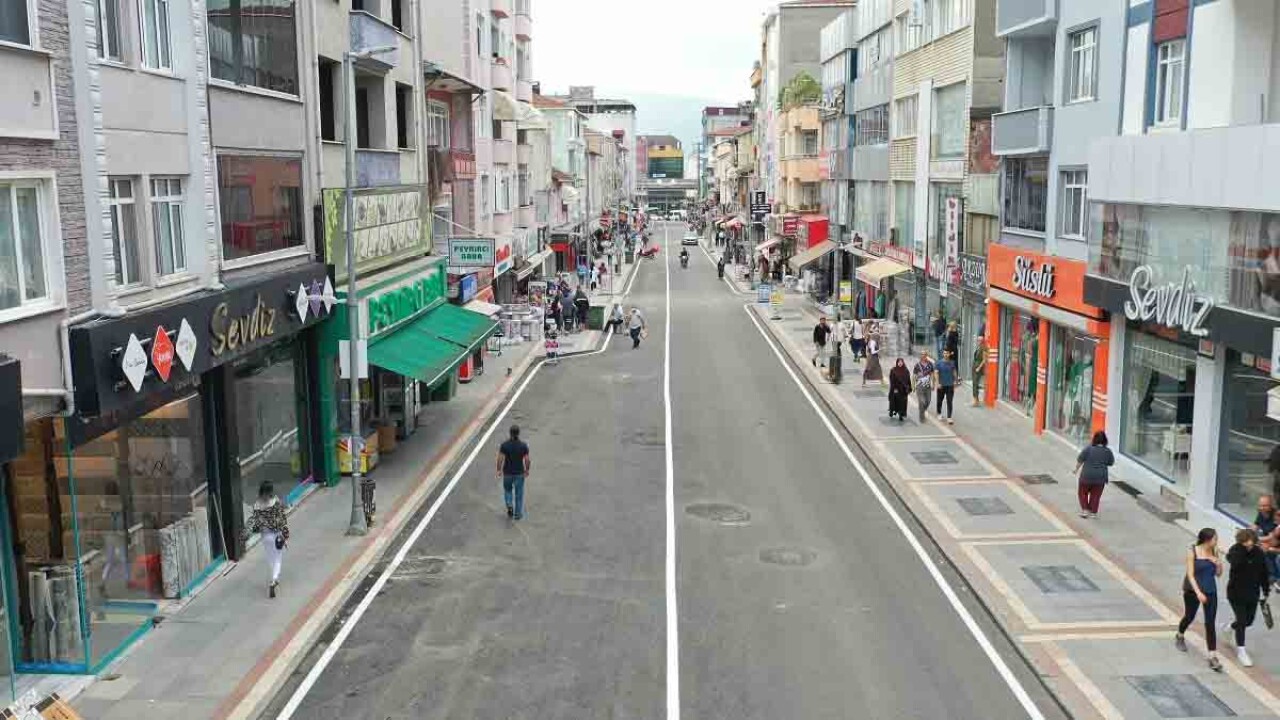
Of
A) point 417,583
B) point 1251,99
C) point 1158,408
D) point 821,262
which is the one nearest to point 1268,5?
point 1251,99

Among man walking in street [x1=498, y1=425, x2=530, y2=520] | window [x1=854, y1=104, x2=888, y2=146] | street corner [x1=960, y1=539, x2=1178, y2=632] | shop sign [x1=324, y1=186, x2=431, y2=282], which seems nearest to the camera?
street corner [x1=960, y1=539, x2=1178, y2=632]

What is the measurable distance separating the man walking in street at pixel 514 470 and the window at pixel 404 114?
1264 centimetres

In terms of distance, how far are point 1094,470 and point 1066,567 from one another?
2809 millimetres

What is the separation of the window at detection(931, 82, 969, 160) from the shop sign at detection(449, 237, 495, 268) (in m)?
14.8

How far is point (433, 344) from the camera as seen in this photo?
2491 cm

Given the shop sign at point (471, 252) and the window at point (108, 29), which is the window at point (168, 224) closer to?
the window at point (108, 29)

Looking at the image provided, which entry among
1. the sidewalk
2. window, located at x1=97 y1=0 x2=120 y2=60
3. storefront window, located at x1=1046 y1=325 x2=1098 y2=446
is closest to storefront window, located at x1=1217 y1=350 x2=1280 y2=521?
the sidewalk

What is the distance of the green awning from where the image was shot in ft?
71.9

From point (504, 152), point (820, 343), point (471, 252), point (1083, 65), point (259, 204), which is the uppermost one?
point (1083, 65)

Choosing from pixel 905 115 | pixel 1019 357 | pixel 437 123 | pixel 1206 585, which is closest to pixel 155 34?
pixel 1206 585

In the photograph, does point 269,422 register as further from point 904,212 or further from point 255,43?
point 904,212

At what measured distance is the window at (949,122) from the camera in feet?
113

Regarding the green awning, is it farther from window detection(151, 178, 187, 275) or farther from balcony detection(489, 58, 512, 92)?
balcony detection(489, 58, 512, 92)

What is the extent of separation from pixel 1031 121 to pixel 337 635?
20.5 meters
